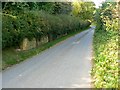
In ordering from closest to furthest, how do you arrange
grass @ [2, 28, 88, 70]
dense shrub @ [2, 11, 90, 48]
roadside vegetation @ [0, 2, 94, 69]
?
1. grass @ [2, 28, 88, 70]
2. roadside vegetation @ [0, 2, 94, 69]
3. dense shrub @ [2, 11, 90, 48]

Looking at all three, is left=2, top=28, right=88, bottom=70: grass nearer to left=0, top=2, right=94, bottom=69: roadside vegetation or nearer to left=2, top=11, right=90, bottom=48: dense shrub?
left=0, top=2, right=94, bottom=69: roadside vegetation

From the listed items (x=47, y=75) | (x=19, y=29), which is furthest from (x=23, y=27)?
(x=47, y=75)

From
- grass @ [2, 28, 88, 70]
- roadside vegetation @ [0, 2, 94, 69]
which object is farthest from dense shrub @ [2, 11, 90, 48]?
grass @ [2, 28, 88, 70]

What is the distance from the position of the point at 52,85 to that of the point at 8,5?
A: 14.3 m

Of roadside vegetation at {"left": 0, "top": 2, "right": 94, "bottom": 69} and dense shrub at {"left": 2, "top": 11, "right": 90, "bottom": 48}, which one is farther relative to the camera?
dense shrub at {"left": 2, "top": 11, "right": 90, "bottom": 48}

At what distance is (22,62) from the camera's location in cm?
1833

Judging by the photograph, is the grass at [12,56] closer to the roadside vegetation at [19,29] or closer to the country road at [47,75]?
the roadside vegetation at [19,29]

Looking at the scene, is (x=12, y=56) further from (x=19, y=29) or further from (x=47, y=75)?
(x=47, y=75)

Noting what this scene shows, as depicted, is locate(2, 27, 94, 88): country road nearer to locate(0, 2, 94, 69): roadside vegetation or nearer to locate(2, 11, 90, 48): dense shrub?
locate(0, 2, 94, 69): roadside vegetation

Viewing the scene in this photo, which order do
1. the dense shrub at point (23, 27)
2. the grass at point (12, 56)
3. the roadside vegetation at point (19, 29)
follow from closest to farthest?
1. the grass at point (12, 56)
2. the roadside vegetation at point (19, 29)
3. the dense shrub at point (23, 27)

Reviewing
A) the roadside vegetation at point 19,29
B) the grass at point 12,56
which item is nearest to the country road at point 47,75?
the grass at point 12,56

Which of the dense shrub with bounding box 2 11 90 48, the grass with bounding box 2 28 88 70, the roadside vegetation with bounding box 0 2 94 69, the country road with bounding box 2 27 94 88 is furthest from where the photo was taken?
the dense shrub with bounding box 2 11 90 48

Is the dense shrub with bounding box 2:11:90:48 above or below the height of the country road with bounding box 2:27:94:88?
above

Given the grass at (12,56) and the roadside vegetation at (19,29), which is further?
the roadside vegetation at (19,29)
